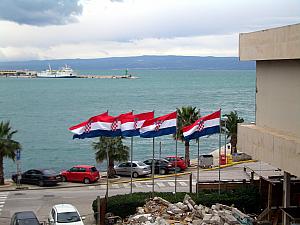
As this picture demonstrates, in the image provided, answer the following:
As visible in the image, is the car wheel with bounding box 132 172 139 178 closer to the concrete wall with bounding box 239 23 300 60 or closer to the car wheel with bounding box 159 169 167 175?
the car wheel with bounding box 159 169 167 175

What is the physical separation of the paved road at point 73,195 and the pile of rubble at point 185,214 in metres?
3.28

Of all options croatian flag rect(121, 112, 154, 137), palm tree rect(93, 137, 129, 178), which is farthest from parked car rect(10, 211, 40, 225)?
palm tree rect(93, 137, 129, 178)

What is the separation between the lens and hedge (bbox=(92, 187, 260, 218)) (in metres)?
25.6

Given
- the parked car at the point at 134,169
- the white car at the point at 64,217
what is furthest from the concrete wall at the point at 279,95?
the parked car at the point at 134,169

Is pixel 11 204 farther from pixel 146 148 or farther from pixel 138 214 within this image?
pixel 146 148

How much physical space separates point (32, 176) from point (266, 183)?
674 inches

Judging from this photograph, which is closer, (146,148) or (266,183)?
(266,183)

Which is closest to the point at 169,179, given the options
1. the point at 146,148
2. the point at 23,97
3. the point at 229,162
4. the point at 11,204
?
the point at 229,162

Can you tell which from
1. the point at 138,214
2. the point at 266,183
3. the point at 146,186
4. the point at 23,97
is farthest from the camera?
the point at 23,97

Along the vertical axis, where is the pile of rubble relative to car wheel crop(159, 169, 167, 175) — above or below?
above

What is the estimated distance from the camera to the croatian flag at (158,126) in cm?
2719

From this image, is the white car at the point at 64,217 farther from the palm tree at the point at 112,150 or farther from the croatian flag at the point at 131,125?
the palm tree at the point at 112,150

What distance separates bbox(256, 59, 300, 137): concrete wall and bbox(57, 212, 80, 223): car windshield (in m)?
8.55

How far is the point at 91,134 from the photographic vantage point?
88.4 ft
